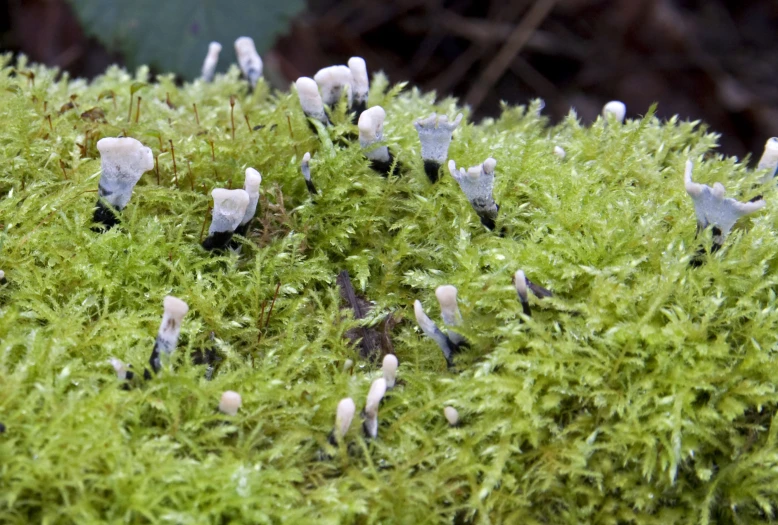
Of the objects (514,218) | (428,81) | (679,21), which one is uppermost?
(679,21)

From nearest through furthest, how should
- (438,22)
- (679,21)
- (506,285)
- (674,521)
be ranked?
(674,521), (506,285), (679,21), (438,22)

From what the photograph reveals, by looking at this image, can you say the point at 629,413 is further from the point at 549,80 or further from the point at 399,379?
the point at 549,80

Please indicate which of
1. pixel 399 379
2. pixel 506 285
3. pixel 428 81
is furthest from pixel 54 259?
pixel 428 81

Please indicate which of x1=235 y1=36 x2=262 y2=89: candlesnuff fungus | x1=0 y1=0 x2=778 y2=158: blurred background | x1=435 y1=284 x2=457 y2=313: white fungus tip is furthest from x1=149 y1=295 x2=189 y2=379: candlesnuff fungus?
x1=0 y1=0 x2=778 y2=158: blurred background

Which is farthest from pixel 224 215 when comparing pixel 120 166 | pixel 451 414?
pixel 451 414

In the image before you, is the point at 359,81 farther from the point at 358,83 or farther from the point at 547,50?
the point at 547,50

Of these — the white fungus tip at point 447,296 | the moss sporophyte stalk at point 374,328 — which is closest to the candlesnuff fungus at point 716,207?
the moss sporophyte stalk at point 374,328

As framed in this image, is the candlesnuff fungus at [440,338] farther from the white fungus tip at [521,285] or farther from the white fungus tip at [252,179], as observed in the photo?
the white fungus tip at [252,179]
